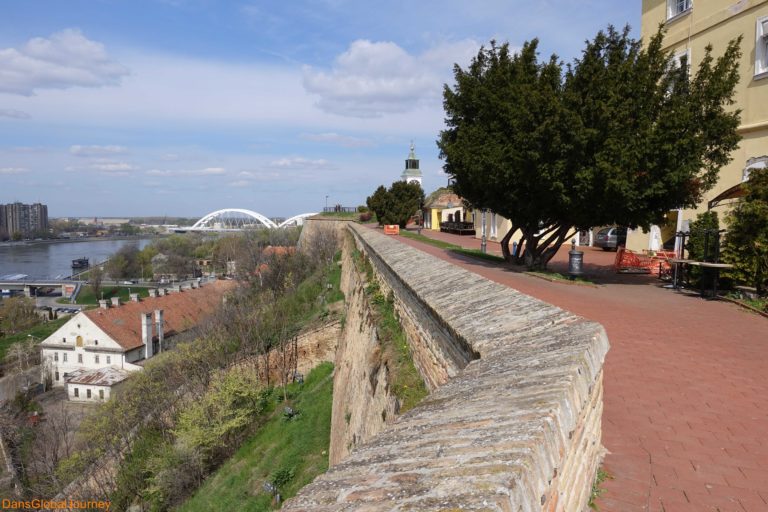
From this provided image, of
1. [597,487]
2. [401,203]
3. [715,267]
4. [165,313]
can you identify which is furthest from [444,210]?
[597,487]

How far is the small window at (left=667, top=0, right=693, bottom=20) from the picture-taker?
1479 centimetres

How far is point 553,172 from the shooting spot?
10484mm

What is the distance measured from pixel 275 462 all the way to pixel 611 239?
17498 millimetres

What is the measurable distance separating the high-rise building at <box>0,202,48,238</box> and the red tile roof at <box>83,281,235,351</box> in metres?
137

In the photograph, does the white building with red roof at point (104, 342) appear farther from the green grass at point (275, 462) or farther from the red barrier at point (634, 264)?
the red barrier at point (634, 264)

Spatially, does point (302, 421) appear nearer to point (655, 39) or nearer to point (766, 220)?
point (766, 220)

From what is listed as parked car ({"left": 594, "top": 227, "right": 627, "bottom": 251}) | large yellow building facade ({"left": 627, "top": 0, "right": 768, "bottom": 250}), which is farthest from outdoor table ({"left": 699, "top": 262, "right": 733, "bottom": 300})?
parked car ({"left": 594, "top": 227, "right": 627, "bottom": 251})

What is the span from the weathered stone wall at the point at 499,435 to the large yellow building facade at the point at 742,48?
32.2 feet

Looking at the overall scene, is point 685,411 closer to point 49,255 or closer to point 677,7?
point 677,7

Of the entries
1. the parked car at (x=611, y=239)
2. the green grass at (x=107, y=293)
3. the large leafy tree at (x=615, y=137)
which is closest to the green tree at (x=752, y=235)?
the large leafy tree at (x=615, y=137)

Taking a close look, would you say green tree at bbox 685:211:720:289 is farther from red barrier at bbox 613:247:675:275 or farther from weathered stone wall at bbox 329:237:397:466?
weathered stone wall at bbox 329:237:397:466

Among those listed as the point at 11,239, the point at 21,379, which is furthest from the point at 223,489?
the point at 11,239

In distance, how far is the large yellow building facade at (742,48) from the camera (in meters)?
12.2

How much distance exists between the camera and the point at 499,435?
1810 mm
